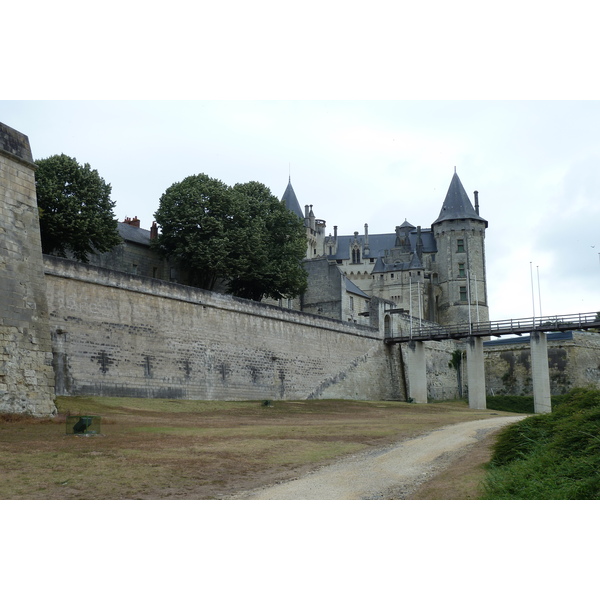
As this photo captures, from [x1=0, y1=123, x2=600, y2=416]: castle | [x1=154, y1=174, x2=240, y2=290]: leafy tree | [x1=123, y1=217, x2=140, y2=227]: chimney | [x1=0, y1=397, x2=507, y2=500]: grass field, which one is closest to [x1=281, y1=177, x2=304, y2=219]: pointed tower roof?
[x1=0, y1=123, x2=600, y2=416]: castle

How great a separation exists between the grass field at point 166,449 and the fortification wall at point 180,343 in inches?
83.2

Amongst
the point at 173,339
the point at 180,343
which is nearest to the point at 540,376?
the point at 180,343

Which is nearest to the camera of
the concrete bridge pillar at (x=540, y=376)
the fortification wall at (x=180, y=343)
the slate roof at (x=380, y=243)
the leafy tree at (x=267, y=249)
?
the fortification wall at (x=180, y=343)

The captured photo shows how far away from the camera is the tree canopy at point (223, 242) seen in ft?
151

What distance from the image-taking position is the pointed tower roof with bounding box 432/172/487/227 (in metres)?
85.4

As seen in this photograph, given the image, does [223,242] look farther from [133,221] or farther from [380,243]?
[380,243]

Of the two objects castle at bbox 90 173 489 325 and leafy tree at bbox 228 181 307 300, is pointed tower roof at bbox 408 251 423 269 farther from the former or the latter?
leafy tree at bbox 228 181 307 300

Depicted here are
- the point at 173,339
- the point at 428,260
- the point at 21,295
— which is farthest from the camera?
the point at 428,260

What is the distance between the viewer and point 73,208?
40.0m

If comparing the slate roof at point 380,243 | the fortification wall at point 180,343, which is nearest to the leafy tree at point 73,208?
the fortification wall at point 180,343

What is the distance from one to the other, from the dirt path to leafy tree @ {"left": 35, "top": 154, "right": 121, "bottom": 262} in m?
25.8

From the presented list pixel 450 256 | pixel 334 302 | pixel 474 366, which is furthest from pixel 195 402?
pixel 450 256

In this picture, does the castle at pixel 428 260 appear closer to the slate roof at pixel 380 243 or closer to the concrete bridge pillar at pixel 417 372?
the slate roof at pixel 380 243

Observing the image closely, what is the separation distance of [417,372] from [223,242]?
16.2m
